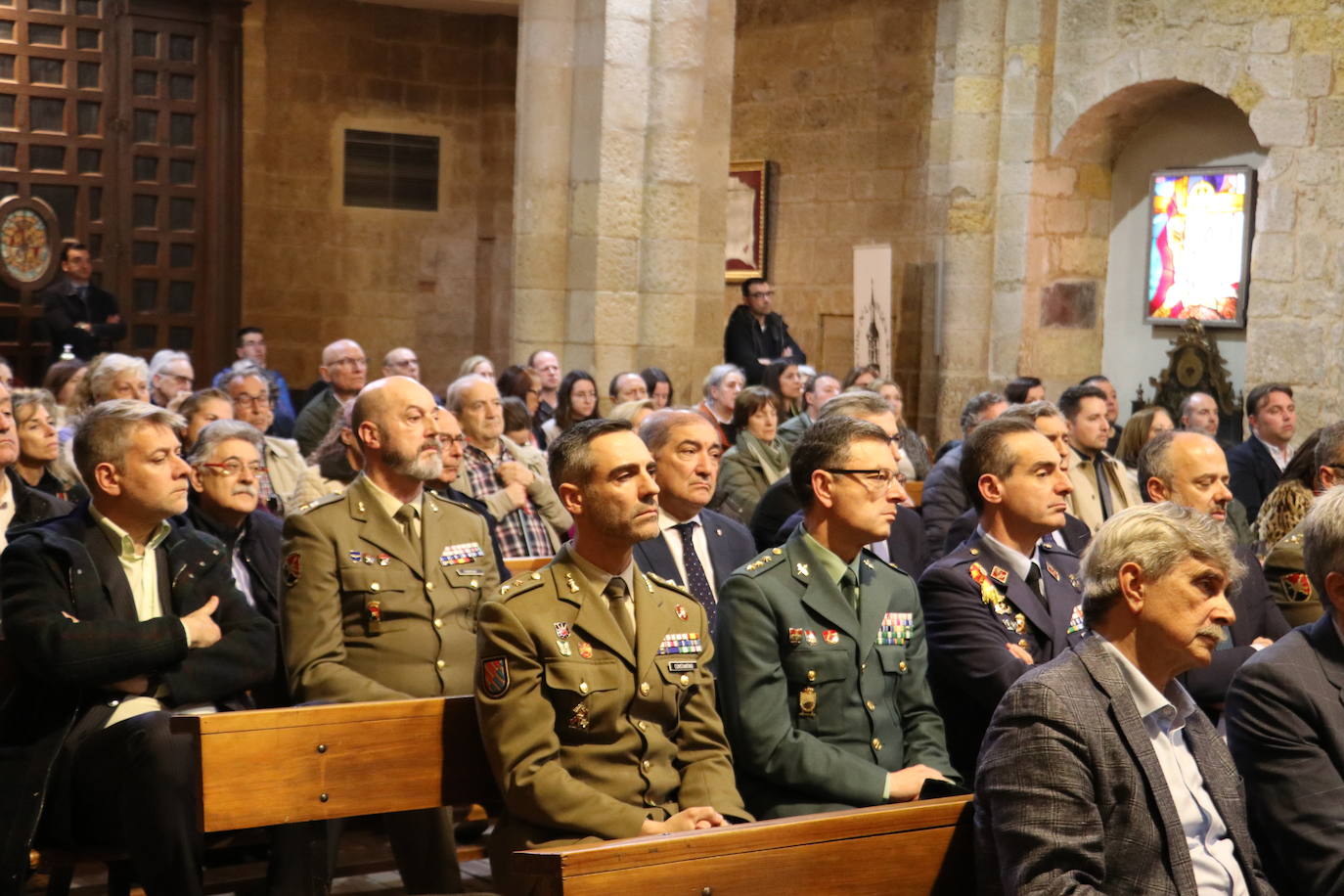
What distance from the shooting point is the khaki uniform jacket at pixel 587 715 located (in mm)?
2871

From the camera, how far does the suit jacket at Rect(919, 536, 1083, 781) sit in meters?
3.40

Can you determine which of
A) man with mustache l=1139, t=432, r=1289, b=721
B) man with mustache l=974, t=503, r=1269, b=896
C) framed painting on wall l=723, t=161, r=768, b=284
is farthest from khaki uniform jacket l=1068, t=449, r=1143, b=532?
framed painting on wall l=723, t=161, r=768, b=284

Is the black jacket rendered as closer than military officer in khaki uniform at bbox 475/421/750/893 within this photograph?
No

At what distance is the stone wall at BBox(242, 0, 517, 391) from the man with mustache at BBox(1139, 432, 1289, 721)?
9.55 m

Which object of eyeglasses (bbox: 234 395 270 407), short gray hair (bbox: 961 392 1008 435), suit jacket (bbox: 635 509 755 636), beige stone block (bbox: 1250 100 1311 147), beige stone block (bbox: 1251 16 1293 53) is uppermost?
beige stone block (bbox: 1251 16 1293 53)

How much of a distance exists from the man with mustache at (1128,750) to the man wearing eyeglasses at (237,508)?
90.7 inches

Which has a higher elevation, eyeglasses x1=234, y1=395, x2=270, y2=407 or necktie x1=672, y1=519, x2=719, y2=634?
eyeglasses x1=234, y1=395, x2=270, y2=407

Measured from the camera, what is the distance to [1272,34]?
31.5 ft

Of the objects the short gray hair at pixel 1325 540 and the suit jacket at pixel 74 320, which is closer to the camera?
the short gray hair at pixel 1325 540

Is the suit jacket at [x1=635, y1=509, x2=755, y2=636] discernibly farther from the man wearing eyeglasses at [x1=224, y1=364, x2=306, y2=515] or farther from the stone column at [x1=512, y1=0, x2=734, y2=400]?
the stone column at [x1=512, y1=0, x2=734, y2=400]

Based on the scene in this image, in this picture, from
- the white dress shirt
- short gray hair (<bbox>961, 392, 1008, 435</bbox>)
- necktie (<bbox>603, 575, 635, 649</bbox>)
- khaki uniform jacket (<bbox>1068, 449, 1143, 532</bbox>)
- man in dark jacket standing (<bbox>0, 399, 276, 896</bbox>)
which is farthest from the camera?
short gray hair (<bbox>961, 392, 1008, 435</bbox>)

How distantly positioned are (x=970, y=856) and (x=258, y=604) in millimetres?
2149

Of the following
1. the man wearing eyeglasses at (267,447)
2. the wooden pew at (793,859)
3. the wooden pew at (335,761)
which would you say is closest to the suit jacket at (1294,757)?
the wooden pew at (793,859)

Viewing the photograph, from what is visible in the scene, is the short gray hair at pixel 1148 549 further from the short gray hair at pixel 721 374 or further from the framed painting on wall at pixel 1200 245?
the framed painting on wall at pixel 1200 245
